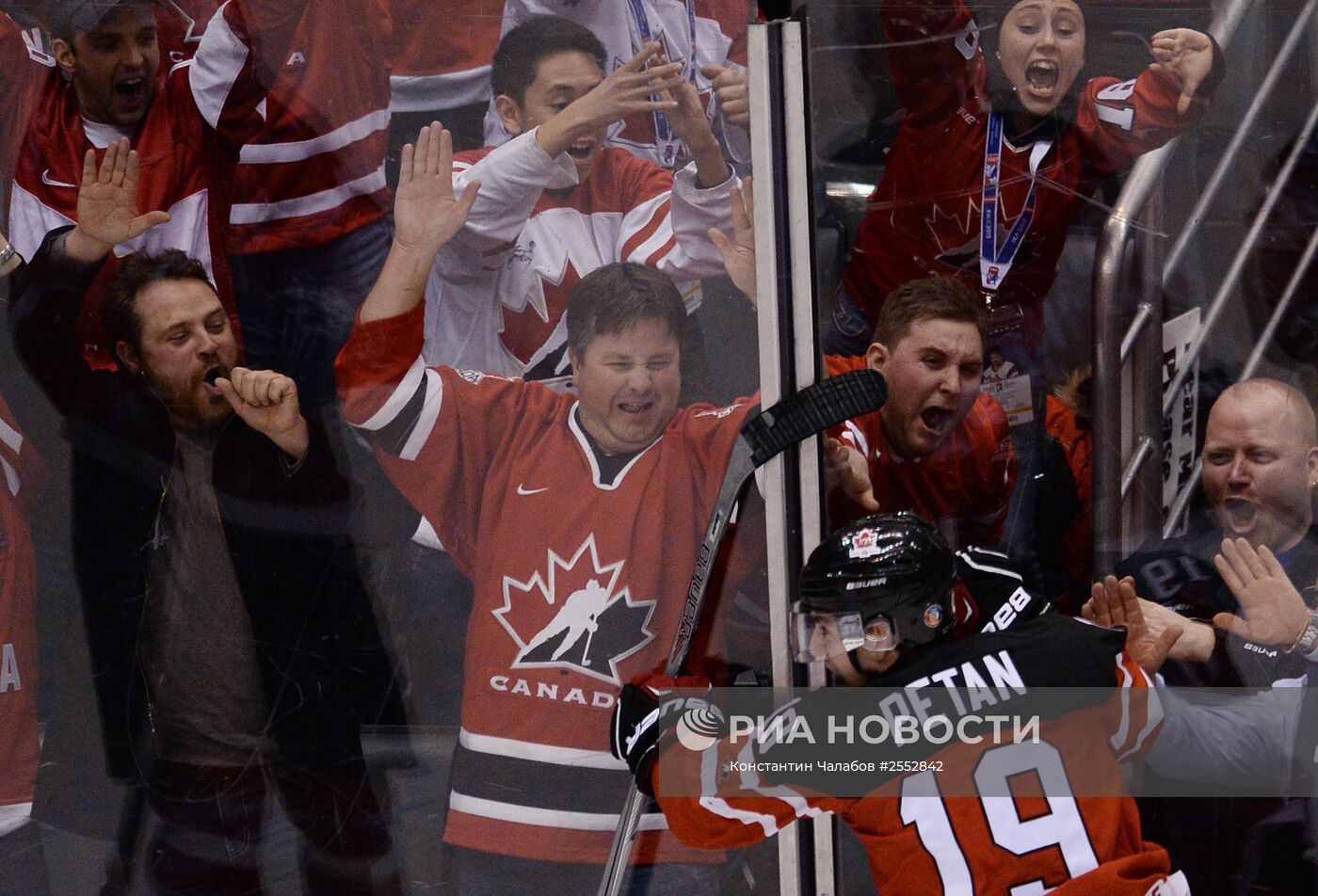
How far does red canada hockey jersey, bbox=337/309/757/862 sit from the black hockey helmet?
275 millimetres

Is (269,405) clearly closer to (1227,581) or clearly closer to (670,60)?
(670,60)

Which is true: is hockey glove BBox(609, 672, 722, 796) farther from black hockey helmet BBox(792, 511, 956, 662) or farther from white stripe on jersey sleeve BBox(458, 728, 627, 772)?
black hockey helmet BBox(792, 511, 956, 662)

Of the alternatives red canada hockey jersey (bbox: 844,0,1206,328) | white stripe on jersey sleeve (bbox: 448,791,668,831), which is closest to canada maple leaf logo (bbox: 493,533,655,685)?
white stripe on jersey sleeve (bbox: 448,791,668,831)

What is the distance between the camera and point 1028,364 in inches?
79.3

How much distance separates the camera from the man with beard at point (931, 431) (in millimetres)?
2002

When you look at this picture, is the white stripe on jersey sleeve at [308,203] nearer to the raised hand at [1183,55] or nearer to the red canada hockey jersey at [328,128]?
the red canada hockey jersey at [328,128]

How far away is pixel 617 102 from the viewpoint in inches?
76.2

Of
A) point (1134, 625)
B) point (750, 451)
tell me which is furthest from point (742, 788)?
point (1134, 625)

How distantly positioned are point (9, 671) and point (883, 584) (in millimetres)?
1495

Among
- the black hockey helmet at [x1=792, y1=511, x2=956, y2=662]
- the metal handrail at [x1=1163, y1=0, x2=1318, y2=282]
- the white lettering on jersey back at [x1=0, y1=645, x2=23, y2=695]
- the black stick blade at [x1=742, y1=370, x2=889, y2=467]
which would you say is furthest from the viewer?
the white lettering on jersey back at [x1=0, y1=645, x2=23, y2=695]

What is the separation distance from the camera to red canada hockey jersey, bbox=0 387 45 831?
2.06 meters

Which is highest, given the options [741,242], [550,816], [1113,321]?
[741,242]

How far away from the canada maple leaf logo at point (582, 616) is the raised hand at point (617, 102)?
658 mm

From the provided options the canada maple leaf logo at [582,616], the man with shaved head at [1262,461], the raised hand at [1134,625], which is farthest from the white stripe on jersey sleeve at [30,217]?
the man with shaved head at [1262,461]
